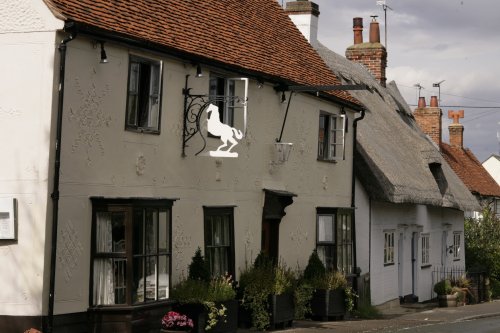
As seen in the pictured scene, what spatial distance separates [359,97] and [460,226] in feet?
33.5

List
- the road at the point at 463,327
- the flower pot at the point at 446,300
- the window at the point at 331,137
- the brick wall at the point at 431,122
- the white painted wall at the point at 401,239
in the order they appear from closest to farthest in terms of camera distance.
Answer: the road at the point at 463,327 < the window at the point at 331,137 < the white painted wall at the point at 401,239 < the flower pot at the point at 446,300 < the brick wall at the point at 431,122

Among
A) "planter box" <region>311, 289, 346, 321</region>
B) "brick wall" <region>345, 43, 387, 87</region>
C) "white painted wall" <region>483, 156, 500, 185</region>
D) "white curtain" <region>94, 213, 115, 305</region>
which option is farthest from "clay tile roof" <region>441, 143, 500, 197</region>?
"white curtain" <region>94, 213, 115, 305</region>

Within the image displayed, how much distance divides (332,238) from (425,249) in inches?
412

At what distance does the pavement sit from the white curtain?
14.9 feet

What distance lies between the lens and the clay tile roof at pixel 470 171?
50719 mm

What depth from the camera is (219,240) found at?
19.8 meters

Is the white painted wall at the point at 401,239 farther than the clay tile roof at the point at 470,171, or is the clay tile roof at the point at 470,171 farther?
the clay tile roof at the point at 470,171

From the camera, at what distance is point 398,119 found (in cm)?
3475

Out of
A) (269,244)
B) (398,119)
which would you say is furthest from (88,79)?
(398,119)

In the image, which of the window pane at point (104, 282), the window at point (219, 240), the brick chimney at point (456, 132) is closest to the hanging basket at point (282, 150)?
the window at point (219, 240)

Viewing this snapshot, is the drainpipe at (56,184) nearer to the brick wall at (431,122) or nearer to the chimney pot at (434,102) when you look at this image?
the brick wall at (431,122)

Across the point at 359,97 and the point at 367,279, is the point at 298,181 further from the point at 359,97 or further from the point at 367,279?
the point at 359,97

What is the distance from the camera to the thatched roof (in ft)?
91.5

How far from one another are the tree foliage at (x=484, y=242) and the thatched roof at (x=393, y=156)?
3.63m
